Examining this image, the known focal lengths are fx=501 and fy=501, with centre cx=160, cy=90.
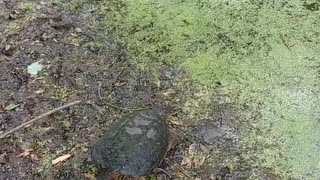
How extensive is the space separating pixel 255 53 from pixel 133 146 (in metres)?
0.74

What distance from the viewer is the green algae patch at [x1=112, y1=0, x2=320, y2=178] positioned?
5.69 feet

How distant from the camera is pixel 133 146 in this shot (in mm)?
1557

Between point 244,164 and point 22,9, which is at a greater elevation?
point 22,9

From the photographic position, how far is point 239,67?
1.97m

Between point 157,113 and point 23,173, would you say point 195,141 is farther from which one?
point 23,173

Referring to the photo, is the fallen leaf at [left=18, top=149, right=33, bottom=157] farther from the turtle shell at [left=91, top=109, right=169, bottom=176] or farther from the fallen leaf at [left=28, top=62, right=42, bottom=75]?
the fallen leaf at [left=28, top=62, right=42, bottom=75]

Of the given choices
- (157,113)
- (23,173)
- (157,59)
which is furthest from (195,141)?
(23,173)

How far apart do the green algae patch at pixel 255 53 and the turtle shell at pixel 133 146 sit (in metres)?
0.32

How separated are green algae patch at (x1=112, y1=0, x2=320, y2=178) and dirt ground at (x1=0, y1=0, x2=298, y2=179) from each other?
0.06 metres

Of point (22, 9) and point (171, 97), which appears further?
point (22, 9)

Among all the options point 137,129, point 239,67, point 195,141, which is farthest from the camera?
point 239,67

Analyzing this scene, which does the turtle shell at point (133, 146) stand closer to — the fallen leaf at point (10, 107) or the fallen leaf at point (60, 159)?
the fallen leaf at point (60, 159)

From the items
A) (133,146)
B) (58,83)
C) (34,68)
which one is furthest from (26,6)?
(133,146)

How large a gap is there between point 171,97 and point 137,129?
0.97 ft
